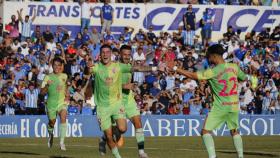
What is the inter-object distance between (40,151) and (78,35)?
16.1 m

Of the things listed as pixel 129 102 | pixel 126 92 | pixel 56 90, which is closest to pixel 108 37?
pixel 56 90

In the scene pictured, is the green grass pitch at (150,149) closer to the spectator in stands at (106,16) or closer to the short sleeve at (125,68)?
the short sleeve at (125,68)

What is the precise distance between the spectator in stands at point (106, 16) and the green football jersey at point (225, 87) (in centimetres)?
2392

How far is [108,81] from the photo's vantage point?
19.6 metres

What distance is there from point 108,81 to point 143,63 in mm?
19311

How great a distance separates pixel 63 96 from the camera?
87.1 feet

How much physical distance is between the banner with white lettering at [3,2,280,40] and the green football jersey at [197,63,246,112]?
2381 cm

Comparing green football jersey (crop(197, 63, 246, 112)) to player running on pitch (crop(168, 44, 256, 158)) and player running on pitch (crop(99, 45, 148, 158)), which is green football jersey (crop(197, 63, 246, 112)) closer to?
player running on pitch (crop(168, 44, 256, 158))

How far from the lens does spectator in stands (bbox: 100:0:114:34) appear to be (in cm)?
4234

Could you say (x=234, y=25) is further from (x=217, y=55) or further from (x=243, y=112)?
(x=217, y=55)

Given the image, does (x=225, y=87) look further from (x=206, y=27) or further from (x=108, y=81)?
(x=206, y=27)

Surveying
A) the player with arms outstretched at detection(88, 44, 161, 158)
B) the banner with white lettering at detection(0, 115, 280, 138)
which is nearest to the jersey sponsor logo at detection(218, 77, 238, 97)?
the player with arms outstretched at detection(88, 44, 161, 158)

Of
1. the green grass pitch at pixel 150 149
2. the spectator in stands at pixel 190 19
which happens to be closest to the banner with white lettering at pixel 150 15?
the spectator in stands at pixel 190 19

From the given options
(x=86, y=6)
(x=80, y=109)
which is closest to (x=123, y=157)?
(x=80, y=109)
